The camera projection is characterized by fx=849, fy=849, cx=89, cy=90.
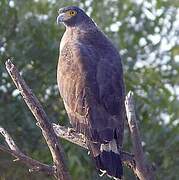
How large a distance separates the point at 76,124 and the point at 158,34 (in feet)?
12.4

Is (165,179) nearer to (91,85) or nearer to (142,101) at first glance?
(142,101)

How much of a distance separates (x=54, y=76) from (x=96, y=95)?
2536mm

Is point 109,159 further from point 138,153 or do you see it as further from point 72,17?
point 72,17

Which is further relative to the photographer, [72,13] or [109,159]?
[72,13]

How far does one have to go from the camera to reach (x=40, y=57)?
8656mm

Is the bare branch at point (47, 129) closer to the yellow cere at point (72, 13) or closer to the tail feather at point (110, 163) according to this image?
the tail feather at point (110, 163)

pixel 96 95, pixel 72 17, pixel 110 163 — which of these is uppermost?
pixel 72 17

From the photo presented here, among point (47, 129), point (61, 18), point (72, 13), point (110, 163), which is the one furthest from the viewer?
point (72, 13)

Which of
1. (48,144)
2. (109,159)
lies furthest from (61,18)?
(48,144)

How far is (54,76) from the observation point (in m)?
8.70

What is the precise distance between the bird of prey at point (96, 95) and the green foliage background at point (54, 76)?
1.58m

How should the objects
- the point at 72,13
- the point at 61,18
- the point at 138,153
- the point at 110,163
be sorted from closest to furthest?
the point at 138,153 < the point at 110,163 < the point at 61,18 < the point at 72,13

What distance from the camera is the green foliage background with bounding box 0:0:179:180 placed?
851 cm

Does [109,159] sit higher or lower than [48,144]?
lower
